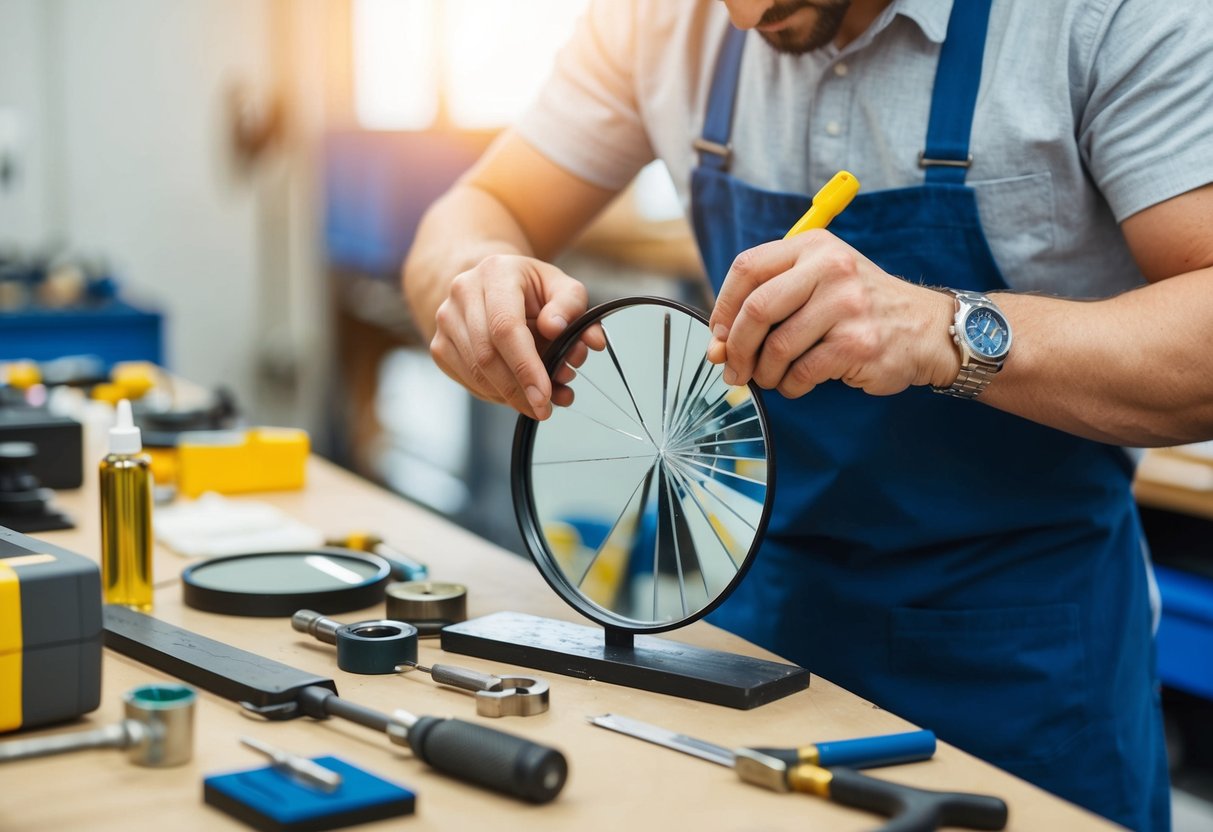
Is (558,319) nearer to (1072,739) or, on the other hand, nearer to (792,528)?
(792,528)

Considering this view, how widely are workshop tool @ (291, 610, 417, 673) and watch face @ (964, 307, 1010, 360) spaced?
1.85ft

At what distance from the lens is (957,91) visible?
129 cm

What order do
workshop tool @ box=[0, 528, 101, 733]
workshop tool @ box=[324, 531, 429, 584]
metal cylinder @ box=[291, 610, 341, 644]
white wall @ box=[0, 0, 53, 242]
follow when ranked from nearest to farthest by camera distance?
workshop tool @ box=[0, 528, 101, 733] < metal cylinder @ box=[291, 610, 341, 644] < workshop tool @ box=[324, 531, 429, 584] < white wall @ box=[0, 0, 53, 242]

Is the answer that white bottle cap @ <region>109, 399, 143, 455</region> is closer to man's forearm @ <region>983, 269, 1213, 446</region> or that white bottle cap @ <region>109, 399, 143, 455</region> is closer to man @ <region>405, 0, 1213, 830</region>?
man @ <region>405, 0, 1213, 830</region>

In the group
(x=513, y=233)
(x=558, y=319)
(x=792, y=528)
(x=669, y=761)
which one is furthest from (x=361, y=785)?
(x=513, y=233)

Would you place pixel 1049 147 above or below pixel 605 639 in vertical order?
above

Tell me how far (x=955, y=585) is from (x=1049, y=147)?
0.46 metres

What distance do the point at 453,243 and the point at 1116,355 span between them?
809 millimetres

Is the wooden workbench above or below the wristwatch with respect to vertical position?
below

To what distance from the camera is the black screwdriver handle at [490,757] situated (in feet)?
2.77

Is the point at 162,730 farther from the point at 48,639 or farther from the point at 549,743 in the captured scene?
the point at 549,743

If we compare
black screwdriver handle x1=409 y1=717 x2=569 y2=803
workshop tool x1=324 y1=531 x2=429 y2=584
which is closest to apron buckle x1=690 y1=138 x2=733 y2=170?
workshop tool x1=324 y1=531 x2=429 y2=584

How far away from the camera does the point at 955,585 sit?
1.32 meters

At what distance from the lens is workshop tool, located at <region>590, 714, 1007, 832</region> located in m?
0.81
